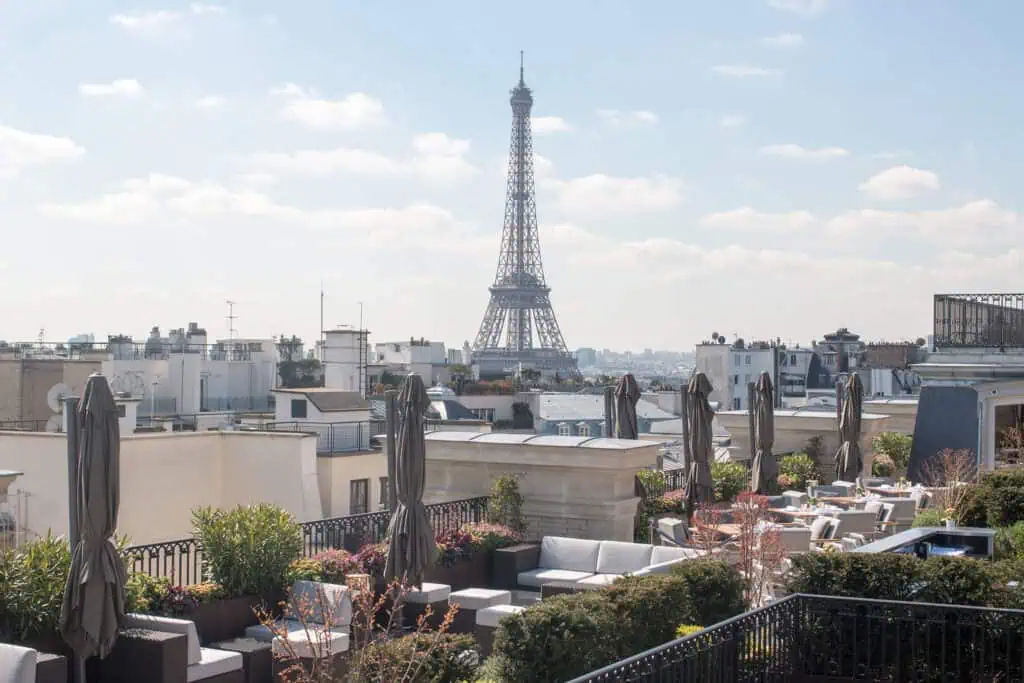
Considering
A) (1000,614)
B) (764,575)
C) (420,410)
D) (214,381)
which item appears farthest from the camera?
(214,381)

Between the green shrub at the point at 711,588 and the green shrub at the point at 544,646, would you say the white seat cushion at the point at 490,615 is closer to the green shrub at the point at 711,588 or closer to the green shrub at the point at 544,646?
the green shrub at the point at 711,588

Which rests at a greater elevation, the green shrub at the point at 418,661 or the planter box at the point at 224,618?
the green shrub at the point at 418,661

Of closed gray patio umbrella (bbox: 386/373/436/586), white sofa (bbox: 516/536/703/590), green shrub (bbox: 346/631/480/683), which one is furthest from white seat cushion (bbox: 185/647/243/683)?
white sofa (bbox: 516/536/703/590)

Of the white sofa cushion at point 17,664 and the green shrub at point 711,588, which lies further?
the green shrub at point 711,588

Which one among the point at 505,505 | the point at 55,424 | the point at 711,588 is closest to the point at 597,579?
the point at 505,505

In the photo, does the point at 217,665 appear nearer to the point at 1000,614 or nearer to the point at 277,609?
the point at 277,609

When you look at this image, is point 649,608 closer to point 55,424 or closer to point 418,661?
point 418,661

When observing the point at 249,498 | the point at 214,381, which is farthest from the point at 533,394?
the point at 249,498

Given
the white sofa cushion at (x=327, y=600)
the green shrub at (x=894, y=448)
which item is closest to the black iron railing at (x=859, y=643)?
the white sofa cushion at (x=327, y=600)
